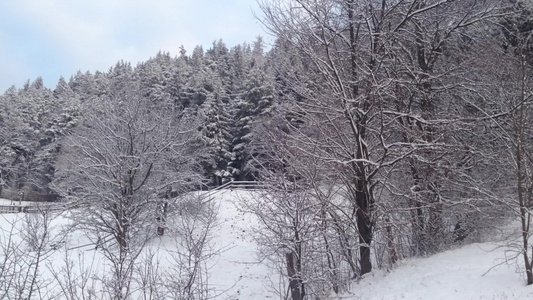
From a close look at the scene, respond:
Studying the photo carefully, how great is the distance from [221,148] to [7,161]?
28.3 meters

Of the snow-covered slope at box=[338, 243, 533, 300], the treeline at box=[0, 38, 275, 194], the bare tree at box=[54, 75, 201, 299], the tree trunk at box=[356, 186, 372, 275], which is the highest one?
the treeline at box=[0, 38, 275, 194]

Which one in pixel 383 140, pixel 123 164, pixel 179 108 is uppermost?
pixel 179 108

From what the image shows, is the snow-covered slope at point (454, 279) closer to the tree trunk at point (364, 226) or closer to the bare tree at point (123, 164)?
the tree trunk at point (364, 226)

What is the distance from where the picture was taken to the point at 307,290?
11117mm

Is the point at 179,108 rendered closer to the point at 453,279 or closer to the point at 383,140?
the point at 383,140

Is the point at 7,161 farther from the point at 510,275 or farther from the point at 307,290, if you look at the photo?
the point at 510,275

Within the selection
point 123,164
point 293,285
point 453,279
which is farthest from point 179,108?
point 453,279

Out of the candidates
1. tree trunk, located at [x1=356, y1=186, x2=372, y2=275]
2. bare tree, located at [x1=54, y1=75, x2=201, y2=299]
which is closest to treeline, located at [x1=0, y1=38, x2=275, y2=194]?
bare tree, located at [x1=54, y1=75, x2=201, y2=299]

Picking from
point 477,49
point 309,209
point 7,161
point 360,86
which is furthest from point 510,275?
point 7,161

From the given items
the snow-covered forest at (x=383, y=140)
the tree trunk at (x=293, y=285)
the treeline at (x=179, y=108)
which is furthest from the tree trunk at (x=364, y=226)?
the treeline at (x=179, y=108)

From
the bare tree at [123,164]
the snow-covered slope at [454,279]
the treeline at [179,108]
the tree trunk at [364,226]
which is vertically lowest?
the snow-covered slope at [454,279]

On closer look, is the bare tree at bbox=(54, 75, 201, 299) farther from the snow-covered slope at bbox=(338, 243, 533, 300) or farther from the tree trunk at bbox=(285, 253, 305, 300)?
the snow-covered slope at bbox=(338, 243, 533, 300)

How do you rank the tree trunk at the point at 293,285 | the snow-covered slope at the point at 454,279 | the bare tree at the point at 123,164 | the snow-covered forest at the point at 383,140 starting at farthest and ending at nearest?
the bare tree at the point at 123,164
the tree trunk at the point at 293,285
the snow-covered forest at the point at 383,140
the snow-covered slope at the point at 454,279

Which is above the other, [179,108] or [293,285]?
[179,108]
